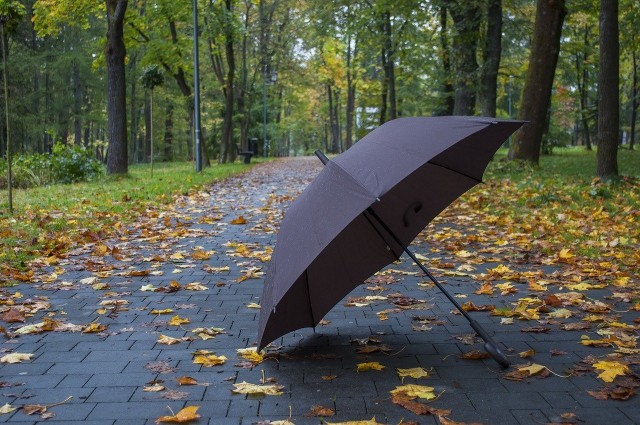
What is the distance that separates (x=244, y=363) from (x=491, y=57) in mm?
17993

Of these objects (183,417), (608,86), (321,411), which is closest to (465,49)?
(608,86)

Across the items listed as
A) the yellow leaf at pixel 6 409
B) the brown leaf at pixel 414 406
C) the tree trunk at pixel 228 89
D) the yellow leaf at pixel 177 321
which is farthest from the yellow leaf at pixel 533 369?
the tree trunk at pixel 228 89

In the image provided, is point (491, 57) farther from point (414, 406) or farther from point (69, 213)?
point (414, 406)

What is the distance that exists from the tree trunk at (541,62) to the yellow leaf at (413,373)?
12.2 meters

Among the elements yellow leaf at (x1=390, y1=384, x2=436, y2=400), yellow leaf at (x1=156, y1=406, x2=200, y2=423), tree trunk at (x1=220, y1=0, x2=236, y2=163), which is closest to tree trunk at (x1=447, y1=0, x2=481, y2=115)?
tree trunk at (x1=220, y1=0, x2=236, y2=163)

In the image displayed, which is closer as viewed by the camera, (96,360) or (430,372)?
(430,372)

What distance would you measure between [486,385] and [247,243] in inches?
224

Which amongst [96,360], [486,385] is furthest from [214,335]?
[486,385]

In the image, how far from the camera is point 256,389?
357cm

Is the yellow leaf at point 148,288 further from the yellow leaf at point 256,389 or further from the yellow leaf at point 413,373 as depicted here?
the yellow leaf at point 413,373

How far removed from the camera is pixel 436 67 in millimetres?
23312

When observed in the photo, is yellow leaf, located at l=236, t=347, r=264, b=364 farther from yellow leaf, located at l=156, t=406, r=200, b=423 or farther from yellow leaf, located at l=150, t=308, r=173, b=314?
yellow leaf, located at l=150, t=308, r=173, b=314

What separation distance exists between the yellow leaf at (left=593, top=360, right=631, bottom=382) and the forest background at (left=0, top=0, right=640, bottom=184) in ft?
29.7

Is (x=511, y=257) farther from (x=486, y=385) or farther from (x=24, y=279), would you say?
(x=24, y=279)
